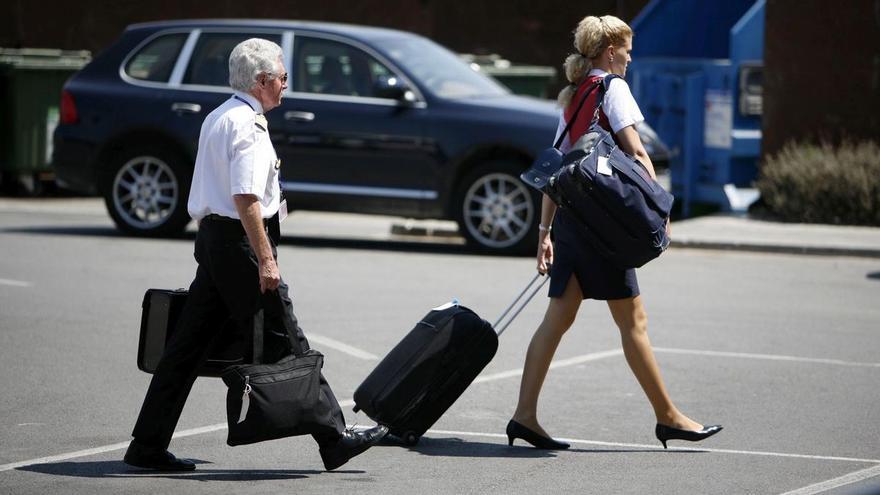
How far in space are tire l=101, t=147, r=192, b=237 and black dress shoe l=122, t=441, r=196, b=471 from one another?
7.73 m

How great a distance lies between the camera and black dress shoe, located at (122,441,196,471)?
5.72 meters

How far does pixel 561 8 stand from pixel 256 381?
736 inches

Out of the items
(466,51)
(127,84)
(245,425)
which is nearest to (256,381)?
(245,425)

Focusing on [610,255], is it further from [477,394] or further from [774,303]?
[774,303]

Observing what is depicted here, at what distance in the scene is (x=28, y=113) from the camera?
1720cm

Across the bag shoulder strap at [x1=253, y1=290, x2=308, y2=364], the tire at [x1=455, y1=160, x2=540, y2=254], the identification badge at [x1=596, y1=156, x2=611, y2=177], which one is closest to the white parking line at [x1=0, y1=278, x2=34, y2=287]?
the tire at [x1=455, y1=160, x2=540, y2=254]

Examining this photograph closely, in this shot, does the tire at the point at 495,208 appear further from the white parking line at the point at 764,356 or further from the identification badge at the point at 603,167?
the identification badge at the point at 603,167

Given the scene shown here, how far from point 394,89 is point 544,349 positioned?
6.87m

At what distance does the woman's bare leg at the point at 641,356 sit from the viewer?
625cm

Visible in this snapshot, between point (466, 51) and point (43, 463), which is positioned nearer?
point (43, 463)

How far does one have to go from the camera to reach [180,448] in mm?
6254

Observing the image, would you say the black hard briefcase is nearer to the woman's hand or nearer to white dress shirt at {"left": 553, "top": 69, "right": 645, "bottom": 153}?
the woman's hand

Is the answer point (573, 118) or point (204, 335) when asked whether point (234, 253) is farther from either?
point (573, 118)

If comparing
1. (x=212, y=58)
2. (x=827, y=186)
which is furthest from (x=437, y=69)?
(x=827, y=186)
